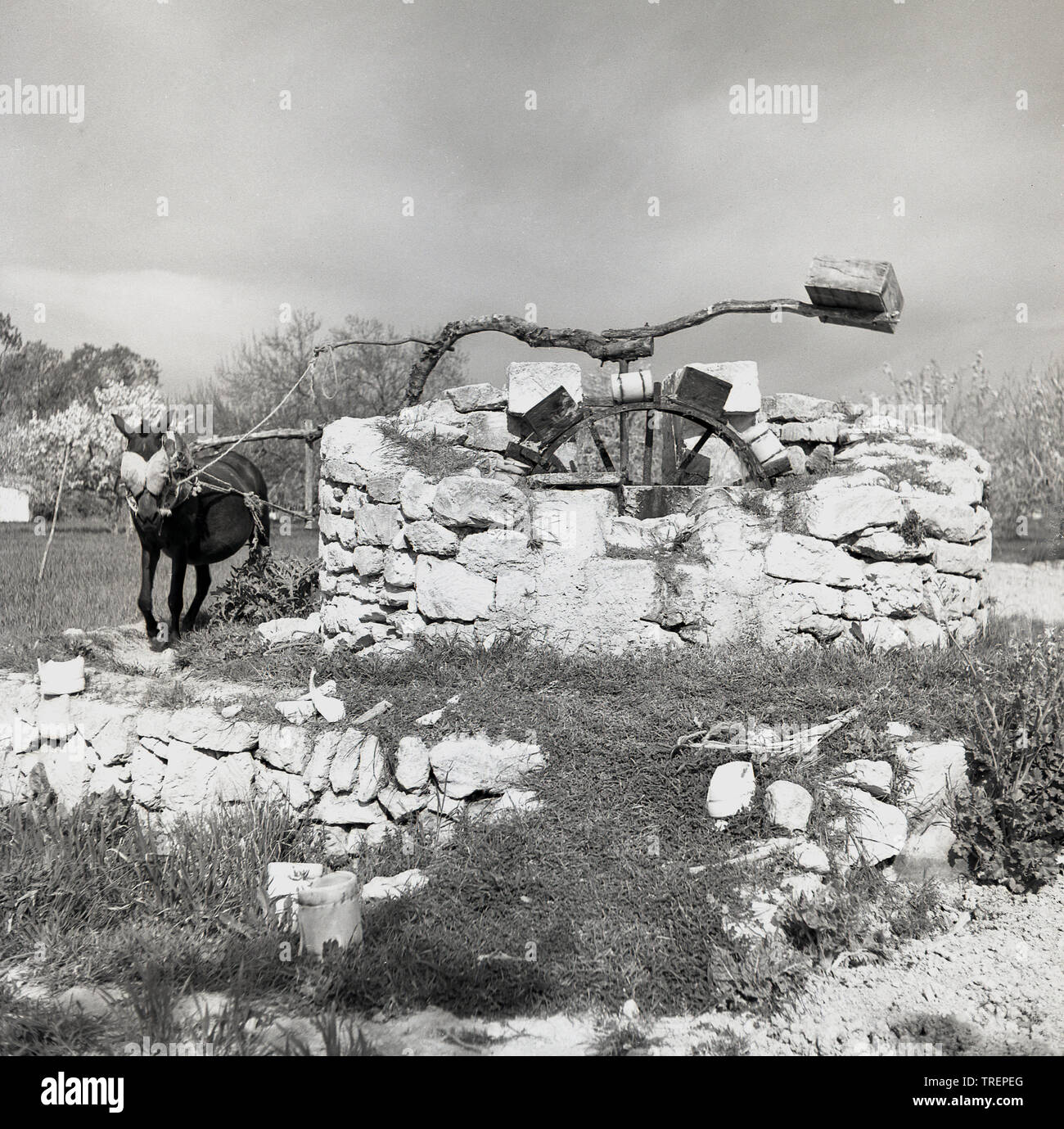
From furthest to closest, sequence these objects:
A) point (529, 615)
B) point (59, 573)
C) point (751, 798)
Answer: point (59, 573)
point (529, 615)
point (751, 798)

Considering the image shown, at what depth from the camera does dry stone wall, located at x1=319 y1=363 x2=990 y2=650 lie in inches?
244

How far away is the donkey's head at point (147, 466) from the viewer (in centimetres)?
705

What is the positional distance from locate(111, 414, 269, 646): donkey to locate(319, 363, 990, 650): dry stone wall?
1.88 meters

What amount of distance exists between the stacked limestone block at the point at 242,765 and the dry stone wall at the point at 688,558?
1.36 meters

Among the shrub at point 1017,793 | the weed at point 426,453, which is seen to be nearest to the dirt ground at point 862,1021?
the shrub at point 1017,793

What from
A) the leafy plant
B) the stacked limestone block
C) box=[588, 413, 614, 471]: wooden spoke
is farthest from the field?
box=[588, 413, 614, 471]: wooden spoke

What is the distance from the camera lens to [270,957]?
4.05 m

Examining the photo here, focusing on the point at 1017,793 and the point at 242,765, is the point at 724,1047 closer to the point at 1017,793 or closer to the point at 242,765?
the point at 1017,793

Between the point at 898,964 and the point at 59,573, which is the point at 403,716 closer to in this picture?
the point at 898,964

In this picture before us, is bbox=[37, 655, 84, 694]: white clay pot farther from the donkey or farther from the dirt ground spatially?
the dirt ground

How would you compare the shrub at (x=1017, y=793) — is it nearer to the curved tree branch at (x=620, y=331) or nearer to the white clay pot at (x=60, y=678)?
the curved tree branch at (x=620, y=331)

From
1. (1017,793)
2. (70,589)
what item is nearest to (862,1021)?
(1017,793)

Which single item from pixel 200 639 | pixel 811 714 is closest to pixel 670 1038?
pixel 811 714

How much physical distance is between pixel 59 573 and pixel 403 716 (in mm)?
9057
